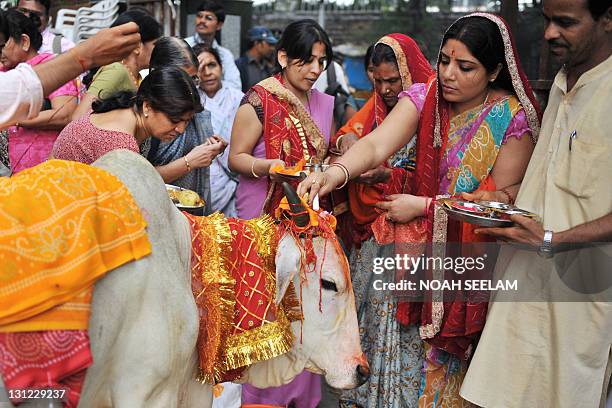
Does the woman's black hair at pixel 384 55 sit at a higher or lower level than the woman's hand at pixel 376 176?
higher

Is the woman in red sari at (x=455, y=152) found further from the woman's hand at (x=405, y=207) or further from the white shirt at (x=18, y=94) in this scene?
the white shirt at (x=18, y=94)

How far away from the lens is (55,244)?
1906mm

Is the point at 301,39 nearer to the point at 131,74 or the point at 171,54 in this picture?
the point at 171,54

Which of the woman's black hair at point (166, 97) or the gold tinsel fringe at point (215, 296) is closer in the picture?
the gold tinsel fringe at point (215, 296)

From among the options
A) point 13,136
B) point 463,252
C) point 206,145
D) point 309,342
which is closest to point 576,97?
point 463,252

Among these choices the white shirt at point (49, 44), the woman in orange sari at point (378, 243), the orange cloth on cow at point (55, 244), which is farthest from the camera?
the white shirt at point (49, 44)

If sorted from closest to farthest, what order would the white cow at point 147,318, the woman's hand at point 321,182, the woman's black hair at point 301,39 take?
the white cow at point 147,318
the woman's hand at point 321,182
the woman's black hair at point 301,39

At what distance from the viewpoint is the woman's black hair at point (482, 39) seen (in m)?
3.12

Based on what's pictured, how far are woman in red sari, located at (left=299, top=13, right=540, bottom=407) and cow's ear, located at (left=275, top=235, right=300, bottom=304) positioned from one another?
19.1 inches

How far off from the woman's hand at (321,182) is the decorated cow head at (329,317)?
248 millimetres

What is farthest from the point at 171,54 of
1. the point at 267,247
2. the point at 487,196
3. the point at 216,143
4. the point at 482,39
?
the point at 487,196

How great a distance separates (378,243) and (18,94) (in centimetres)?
184

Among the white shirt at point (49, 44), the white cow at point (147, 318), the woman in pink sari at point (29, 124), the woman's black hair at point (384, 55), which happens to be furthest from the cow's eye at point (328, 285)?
the white shirt at point (49, 44)

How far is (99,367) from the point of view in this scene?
6.73 ft
